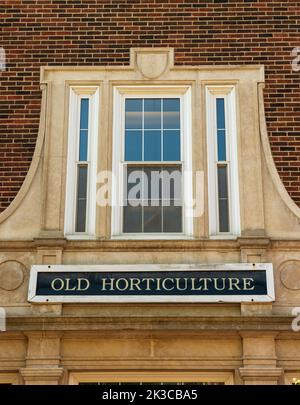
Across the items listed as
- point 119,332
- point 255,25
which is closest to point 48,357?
point 119,332

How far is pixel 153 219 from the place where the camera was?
30.6ft

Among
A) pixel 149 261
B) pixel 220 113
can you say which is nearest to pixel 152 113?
pixel 220 113

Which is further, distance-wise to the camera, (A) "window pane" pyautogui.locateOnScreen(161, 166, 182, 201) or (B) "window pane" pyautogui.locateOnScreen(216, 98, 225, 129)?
(B) "window pane" pyautogui.locateOnScreen(216, 98, 225, 129)

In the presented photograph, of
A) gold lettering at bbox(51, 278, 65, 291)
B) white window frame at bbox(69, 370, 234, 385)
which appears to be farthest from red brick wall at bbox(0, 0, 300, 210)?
white window frame at bbox(69, 370, 234, 385)

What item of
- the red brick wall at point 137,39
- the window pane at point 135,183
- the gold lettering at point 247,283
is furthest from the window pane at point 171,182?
the gold lettering at point 247,283

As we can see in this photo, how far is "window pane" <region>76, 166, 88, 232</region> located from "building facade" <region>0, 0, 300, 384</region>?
0.02m

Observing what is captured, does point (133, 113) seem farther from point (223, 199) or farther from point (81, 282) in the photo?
point (81, 282)

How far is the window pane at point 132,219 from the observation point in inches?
365

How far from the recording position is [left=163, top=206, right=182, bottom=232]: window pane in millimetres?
9258

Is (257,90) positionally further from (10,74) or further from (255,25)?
(10,74)

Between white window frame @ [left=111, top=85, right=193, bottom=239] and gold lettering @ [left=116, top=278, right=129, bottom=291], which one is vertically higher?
white window frame @ [left=111, top=85, right=193, bottom=239]

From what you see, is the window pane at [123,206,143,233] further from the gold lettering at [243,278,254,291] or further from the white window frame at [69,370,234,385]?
the white window frame at [69,370,234,385]

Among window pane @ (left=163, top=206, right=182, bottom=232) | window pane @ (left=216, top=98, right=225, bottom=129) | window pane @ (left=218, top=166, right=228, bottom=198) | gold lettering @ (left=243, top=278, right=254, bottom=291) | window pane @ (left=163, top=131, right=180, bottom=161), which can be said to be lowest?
gold lettering @ (left=243, top=278, right=254, bottom=291)

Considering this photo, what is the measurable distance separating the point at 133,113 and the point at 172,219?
5.54 feet
